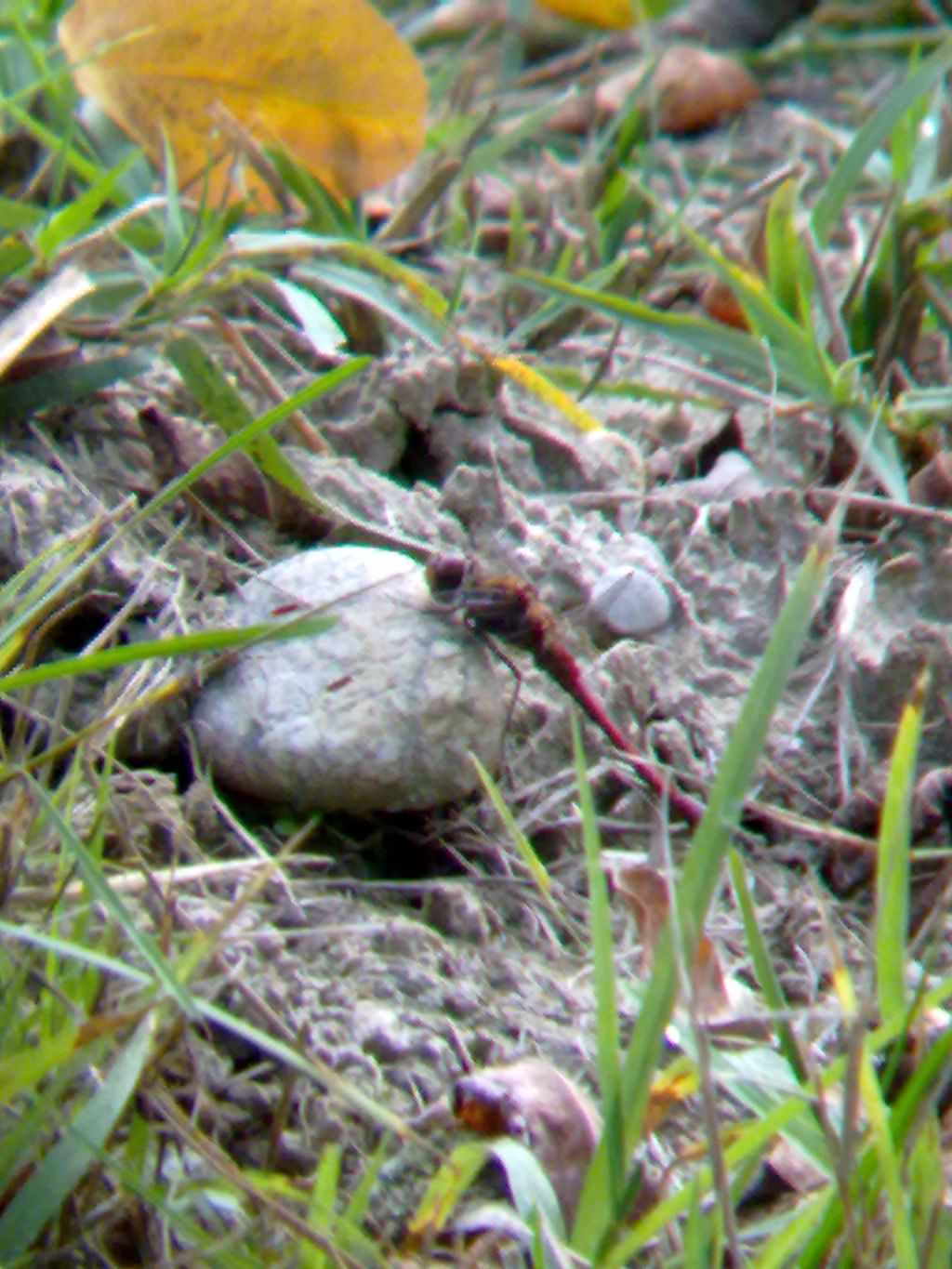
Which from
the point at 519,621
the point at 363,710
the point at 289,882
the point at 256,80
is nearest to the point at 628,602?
the point at 519,621

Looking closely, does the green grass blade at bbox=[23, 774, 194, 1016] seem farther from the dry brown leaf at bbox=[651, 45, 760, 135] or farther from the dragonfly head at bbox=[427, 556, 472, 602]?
the dry brown leaf at bbox=[651, 45, 760, 135]

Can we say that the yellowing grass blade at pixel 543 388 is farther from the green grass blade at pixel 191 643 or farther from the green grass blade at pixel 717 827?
the green grass blade at pixel 717 827

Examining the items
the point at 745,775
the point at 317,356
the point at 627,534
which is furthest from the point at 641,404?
the point at 745,775

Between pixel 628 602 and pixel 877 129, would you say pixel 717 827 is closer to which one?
pixel 628 602

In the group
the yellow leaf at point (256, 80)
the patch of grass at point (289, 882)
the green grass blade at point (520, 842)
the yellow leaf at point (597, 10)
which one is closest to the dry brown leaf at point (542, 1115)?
the patch of grass at point (289, 882)

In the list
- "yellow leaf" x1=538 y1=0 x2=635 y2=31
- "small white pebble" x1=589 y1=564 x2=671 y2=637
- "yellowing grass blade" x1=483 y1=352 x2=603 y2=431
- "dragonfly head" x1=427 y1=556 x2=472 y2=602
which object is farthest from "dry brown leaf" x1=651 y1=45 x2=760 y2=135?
Result: "dragonfly head" x1=427 y1=556 x2=472 y2=602

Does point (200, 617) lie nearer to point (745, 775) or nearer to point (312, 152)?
point (745, 775)
